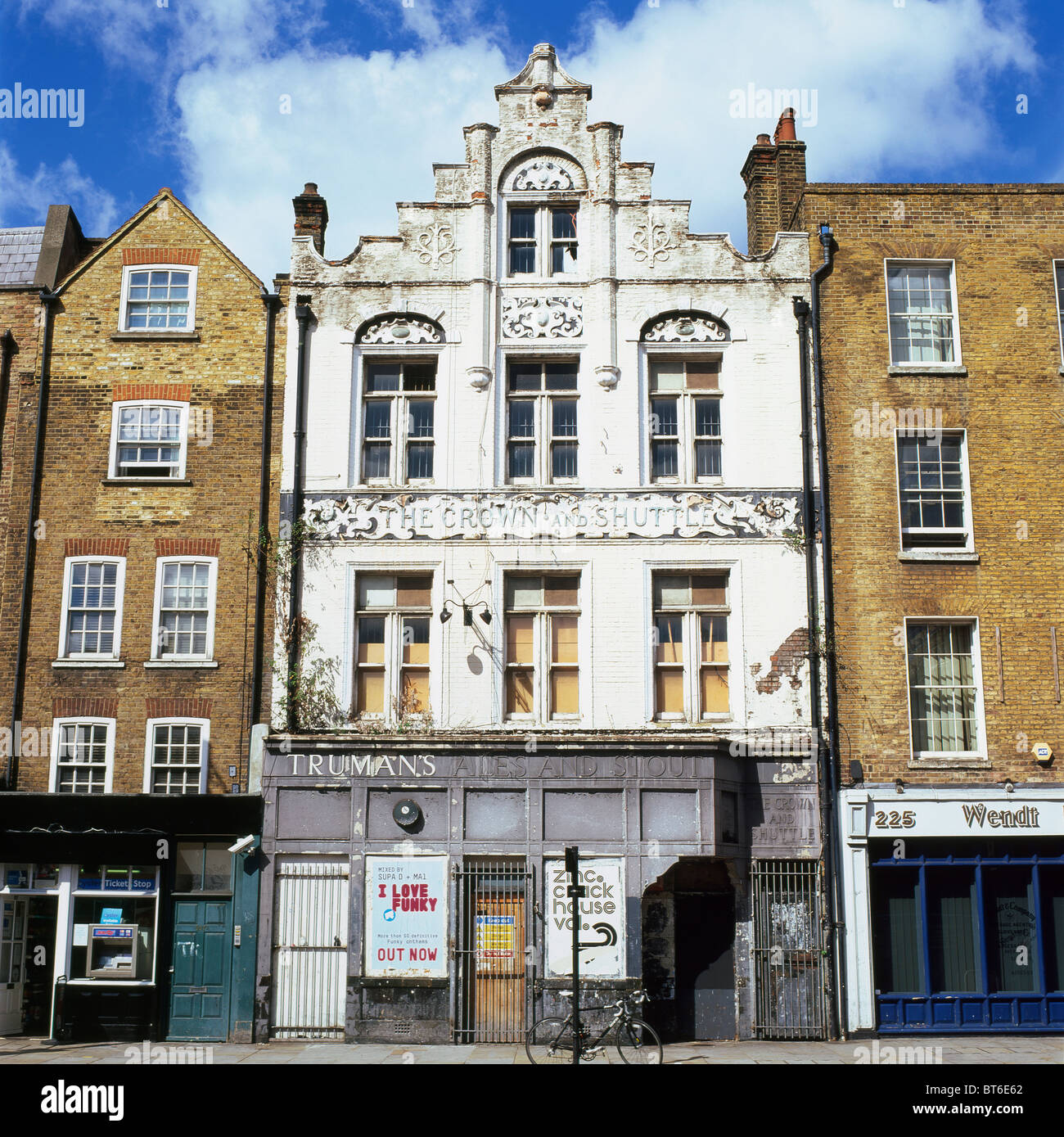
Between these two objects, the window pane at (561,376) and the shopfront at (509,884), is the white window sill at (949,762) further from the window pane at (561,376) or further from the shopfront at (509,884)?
the window pane at (561,376)

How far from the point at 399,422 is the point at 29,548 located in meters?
6.70

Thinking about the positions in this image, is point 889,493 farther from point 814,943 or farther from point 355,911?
point 355,911

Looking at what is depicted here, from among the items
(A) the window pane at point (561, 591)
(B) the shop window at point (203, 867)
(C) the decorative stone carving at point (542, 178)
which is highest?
(C) the decorative stone carving at point (542, 178)

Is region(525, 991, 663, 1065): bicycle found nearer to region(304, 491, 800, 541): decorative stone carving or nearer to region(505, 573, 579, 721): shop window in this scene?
region(505, 573, 579, 721): shop window

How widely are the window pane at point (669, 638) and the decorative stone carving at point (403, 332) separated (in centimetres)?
630

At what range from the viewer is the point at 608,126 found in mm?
21812

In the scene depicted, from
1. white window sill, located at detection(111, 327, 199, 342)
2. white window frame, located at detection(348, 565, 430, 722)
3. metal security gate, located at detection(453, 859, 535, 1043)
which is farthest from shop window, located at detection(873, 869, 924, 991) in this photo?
white window sill, located at detection(111, 327, 199, 342)

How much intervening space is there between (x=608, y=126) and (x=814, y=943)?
1450 centimetres

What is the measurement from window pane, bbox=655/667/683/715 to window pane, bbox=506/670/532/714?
2133mm

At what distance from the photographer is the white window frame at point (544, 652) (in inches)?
786

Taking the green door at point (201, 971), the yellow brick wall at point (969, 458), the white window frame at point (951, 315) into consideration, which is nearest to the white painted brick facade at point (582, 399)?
the yellow brick wall at point (969, 458)

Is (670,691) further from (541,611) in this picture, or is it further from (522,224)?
(522,224)
